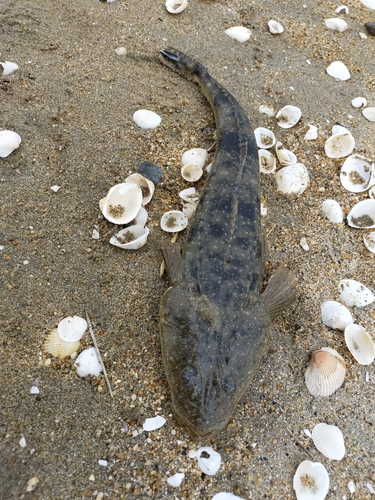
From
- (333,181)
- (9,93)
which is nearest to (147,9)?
(9,93)

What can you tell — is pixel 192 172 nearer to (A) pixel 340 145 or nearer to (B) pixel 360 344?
(A) pixel 340 145

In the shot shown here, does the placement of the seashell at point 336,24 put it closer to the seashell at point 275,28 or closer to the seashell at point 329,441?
the seashell at point 275,28

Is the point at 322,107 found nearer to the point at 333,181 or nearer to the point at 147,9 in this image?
the point at 333,181

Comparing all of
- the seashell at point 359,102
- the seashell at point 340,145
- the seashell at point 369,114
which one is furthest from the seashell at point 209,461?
the seashell at point 359,102

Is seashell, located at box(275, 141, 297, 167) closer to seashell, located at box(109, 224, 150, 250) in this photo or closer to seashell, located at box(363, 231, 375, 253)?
seashell, located at box(363, 231, 375, 253)

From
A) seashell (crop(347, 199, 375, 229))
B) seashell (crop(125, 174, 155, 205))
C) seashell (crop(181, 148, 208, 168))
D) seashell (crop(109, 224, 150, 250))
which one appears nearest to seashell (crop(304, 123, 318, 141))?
seashell (crop(347, 199, 375, 229))
